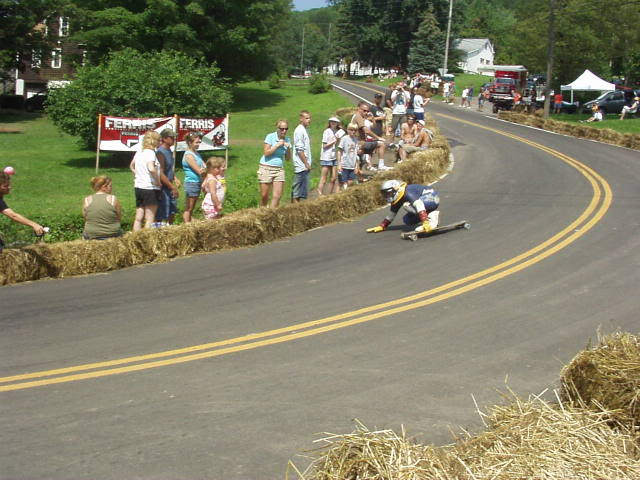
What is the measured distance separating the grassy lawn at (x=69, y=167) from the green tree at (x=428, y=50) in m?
33.7

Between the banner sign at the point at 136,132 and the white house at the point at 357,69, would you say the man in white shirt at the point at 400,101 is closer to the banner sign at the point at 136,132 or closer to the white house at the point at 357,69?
the banner sign at the point at 136,132

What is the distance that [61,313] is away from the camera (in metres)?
8.73

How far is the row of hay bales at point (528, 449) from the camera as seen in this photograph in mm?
3828

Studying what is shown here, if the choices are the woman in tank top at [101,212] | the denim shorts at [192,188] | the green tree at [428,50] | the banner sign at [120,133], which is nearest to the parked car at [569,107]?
the banner sign at [120,133]

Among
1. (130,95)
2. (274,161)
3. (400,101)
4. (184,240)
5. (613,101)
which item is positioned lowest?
(184,240)

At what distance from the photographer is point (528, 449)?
407 centimetres

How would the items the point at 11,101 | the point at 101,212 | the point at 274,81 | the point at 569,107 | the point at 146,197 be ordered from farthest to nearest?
the point at 274,81 → the point at 11,101 → the point at 569,107 → the point at 146,197 → the point at 101,212

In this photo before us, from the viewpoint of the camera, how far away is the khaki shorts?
1426 cm

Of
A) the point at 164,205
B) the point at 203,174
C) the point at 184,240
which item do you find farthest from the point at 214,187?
the point at 184,240

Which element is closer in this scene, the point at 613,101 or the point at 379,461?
the point at 379,461

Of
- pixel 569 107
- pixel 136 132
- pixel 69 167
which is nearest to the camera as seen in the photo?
pixel 136 132

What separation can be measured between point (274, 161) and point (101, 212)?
155 inches

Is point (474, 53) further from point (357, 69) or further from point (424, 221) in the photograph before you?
point (424, 221)

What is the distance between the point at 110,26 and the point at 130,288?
154 ft
